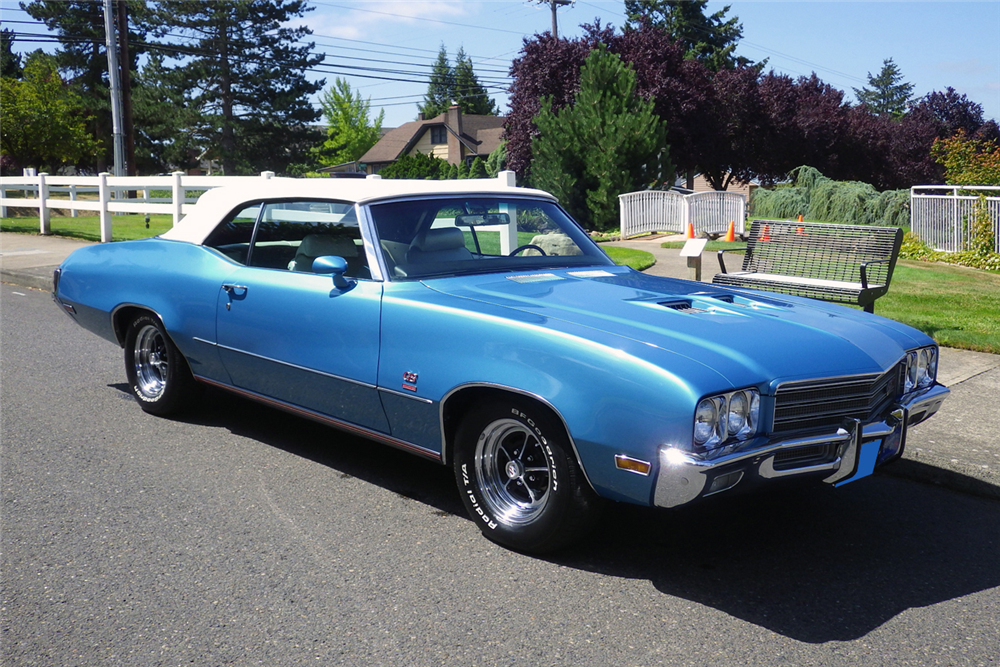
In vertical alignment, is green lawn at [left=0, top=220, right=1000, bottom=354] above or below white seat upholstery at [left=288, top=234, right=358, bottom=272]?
below

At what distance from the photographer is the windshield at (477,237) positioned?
14.9 feet

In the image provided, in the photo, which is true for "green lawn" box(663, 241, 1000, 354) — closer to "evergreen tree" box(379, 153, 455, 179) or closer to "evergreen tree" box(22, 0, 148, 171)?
"evergreen tree" box(379, 153, 455, 179)

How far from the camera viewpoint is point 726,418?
3254 mm

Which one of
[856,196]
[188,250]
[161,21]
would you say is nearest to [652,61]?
[856,196]

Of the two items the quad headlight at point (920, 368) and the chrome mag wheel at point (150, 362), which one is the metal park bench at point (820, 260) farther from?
the chrome mag wheel at point (150, 362)

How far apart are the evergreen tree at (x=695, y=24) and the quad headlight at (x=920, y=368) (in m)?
66.3

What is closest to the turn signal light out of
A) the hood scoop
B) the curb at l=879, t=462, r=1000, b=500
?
the hood scoop

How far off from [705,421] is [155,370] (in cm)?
396

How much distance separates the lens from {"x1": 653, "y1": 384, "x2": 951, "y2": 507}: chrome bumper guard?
3160mm

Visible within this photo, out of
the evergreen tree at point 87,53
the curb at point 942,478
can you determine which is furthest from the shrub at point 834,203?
the evergreen tree at point 87,53

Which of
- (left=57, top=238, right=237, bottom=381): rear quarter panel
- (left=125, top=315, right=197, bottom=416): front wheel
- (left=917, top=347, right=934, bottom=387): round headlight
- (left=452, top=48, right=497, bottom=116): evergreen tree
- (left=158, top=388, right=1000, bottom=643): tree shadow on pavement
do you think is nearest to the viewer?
(left=158, top=388, right=1000, bottom=643): tree shadow on pavement

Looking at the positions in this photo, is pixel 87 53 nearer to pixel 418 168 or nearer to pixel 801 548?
pixel 418 168

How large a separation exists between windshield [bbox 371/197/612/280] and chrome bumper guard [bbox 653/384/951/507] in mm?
1754

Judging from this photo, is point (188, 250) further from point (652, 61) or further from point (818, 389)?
point (652, 61)
